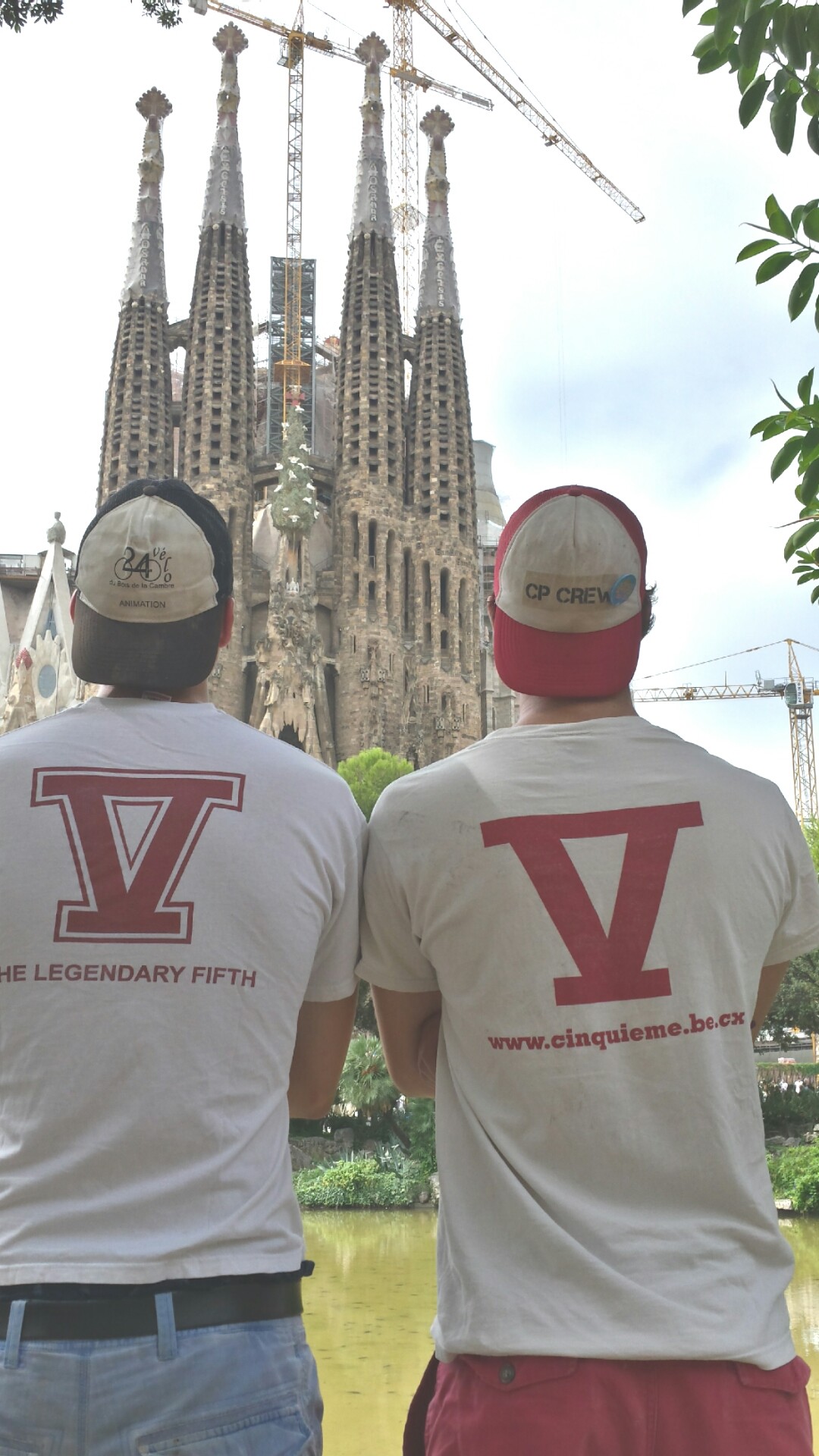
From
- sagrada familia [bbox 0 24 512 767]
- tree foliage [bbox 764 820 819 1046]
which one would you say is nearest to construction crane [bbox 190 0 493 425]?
sagrada familia [bbox 0 24 512 767]

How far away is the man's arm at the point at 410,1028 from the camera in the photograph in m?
2.28

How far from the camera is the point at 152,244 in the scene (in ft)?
170

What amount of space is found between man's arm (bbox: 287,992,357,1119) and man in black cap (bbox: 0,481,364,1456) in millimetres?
14

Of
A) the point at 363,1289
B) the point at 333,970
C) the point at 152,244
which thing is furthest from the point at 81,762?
the point at 152,244

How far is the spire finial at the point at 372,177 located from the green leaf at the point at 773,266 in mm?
51620

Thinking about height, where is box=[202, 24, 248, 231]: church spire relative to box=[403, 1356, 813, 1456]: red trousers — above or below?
above

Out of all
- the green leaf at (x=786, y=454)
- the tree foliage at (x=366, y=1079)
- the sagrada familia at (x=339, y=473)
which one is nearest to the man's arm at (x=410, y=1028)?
the green leaf at (x=786, y=454)

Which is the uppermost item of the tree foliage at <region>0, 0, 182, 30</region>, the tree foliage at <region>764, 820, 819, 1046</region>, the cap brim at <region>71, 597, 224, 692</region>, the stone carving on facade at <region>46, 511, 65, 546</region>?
the stone carving on facade at <region>46, 511, 65, 546</region>

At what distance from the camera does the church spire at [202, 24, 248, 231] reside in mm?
51500

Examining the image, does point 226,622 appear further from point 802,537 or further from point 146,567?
point 802,537

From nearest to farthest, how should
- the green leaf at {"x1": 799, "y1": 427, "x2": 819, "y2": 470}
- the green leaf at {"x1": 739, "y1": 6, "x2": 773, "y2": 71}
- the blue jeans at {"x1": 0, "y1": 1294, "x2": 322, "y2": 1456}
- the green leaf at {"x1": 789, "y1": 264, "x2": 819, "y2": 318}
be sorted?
the blue jeans at {"x1": 0, "y1": 1294, "x2": 322, "y2": 1456} < the green leaf at {"x1": 739, "y1": 6, "x2": 773, "y2": 71} < the green leaf at {"x1": 789, "y1": 264, "x2": 819, "y2": 318} < the green leaf at {"x1": 799, "y1": 427, "x2": 819, "y2": 470}

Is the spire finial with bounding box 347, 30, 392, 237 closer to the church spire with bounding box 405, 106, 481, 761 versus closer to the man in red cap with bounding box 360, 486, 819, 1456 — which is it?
the church spire with bounding box 405, 106, 481, 761

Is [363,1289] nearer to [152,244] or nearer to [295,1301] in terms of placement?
[295,1301]

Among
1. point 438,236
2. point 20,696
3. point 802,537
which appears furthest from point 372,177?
point 802,537
